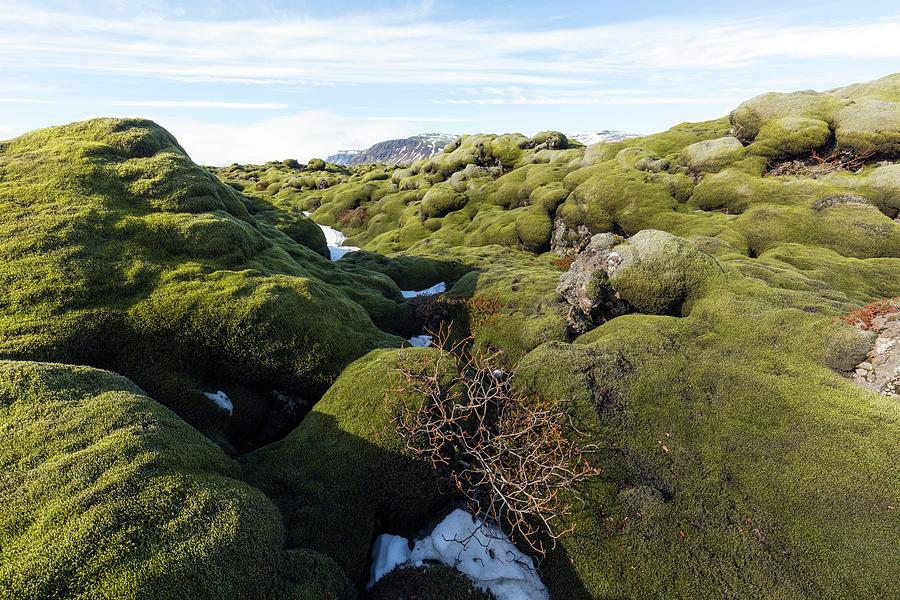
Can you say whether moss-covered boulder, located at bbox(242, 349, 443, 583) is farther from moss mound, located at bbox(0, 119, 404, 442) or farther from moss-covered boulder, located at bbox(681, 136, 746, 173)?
moss-covered boulder, located at bbox(681, 136, 746, 173)

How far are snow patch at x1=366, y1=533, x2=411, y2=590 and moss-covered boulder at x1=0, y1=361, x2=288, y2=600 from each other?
6.71 feet

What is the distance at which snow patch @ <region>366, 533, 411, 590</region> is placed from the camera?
31.6 feet

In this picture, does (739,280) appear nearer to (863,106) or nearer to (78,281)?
(78,281)

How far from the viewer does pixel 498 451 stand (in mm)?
11367

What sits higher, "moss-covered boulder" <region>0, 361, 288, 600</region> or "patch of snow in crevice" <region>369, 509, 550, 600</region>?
"moss-covered boulder" <region>0, 361, 288, 600</region>

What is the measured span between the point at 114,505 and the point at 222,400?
659cm

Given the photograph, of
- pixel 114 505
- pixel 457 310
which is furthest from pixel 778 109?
pixel 114 505

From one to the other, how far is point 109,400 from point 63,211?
10.3 meters

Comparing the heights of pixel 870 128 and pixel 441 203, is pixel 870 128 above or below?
above

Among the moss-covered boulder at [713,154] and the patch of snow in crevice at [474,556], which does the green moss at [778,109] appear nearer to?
the moss-covered boulder at [713,154]

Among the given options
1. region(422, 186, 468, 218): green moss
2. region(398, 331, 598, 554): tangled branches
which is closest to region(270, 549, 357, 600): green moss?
region(398, 331, 598, 554): tangled branches

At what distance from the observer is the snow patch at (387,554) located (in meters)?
9.62

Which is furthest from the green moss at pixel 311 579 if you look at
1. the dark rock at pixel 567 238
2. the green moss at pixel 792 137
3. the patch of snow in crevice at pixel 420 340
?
the green moss at pixel 792 137

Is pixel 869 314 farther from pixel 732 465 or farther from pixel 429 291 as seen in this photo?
pixel 429 291
